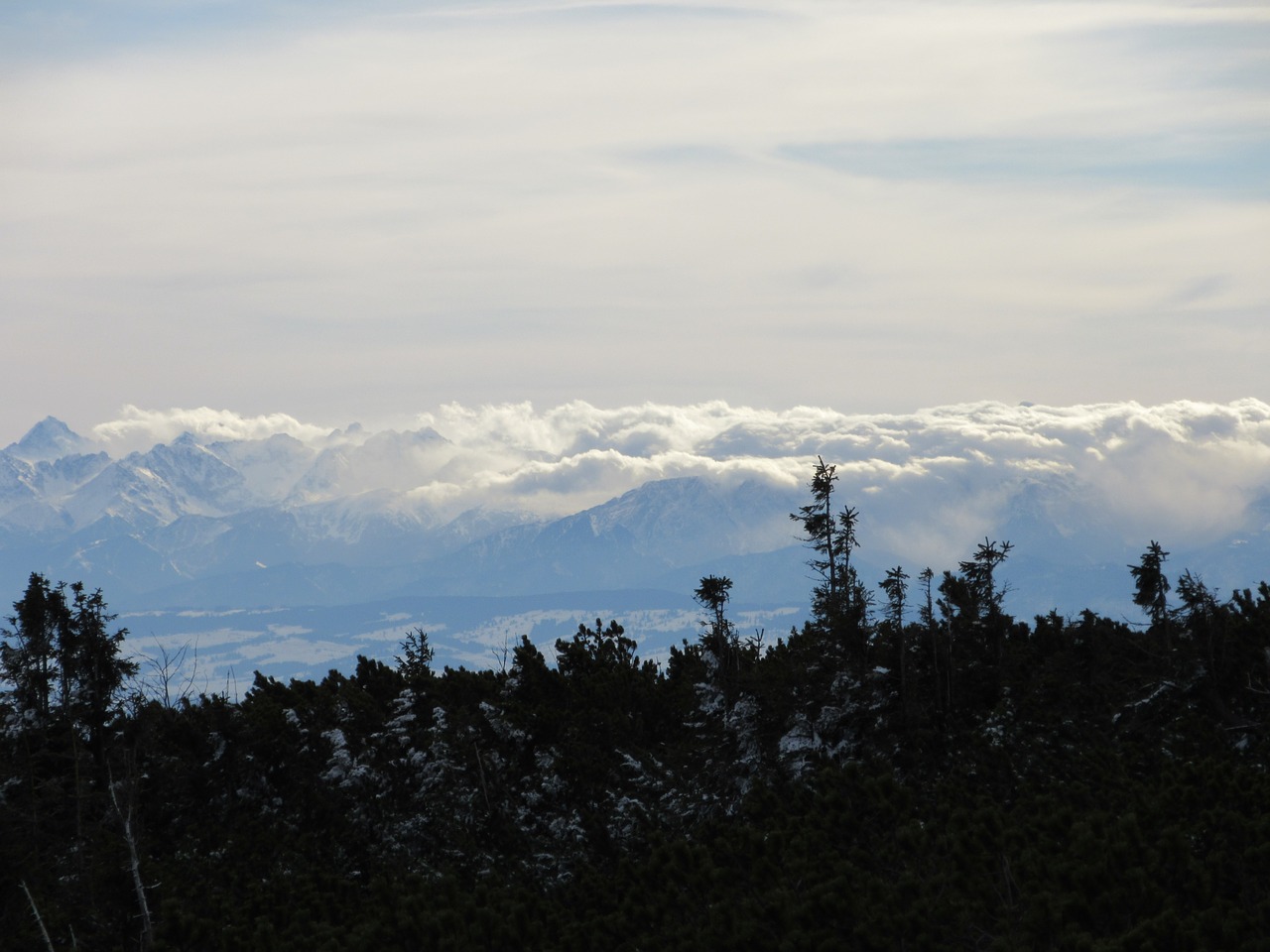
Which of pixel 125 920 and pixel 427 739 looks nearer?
pixel 125 920

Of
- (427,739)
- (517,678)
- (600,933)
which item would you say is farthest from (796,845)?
(517,678)

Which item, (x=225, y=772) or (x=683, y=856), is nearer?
(x=683, y=856)

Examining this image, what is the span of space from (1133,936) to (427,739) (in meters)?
27.8

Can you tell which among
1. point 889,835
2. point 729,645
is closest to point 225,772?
point 729,645

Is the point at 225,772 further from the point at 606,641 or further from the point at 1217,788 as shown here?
the point at 1217,788

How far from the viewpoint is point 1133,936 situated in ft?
48.4

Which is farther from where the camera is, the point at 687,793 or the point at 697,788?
the point at 697,788

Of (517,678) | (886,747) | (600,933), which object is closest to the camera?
(600,933)

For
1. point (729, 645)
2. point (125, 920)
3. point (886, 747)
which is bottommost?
point (125, 920)

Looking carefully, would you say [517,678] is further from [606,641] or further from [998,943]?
[998,943]

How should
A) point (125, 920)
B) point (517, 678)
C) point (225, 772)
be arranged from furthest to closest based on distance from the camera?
point (517, 678), point (225, 772), point (125, 920)

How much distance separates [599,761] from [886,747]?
31.0 ft

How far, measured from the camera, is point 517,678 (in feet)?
147

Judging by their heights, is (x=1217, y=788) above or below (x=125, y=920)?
above
